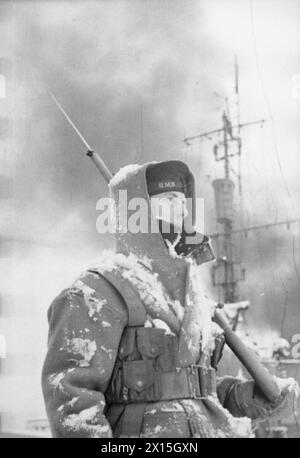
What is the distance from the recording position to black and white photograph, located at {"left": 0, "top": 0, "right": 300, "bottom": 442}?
297cm

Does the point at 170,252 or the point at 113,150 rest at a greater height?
the point at 113,150

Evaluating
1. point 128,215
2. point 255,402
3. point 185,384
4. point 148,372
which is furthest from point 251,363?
point 128,215

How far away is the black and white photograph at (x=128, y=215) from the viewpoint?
9.73 feet

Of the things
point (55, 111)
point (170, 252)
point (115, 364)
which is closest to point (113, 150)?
point (55, 111)

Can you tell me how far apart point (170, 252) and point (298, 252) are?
7560 millimetres

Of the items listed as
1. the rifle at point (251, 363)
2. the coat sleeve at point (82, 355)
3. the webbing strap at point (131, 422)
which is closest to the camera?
the coat sleeve at point (82, 355)

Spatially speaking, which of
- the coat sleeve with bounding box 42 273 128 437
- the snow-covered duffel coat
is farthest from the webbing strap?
the coat sleeve with bounding box 42 273 128 437

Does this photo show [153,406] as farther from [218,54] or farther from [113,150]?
Answer: [218,54]

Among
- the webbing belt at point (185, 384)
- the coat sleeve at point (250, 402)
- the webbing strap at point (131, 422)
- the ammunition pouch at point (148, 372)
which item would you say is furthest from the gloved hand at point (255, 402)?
the webbing strap at point (131, 422)

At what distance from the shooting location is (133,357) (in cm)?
302

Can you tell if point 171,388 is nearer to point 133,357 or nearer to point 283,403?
point 133,357

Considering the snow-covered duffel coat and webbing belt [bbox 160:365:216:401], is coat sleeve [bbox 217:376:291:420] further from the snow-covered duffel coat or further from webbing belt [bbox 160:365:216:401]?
webbing belt [bbox 160:365:216:401]

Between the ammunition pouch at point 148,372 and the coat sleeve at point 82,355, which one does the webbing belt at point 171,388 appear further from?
the coat sleeve at point 82,355
